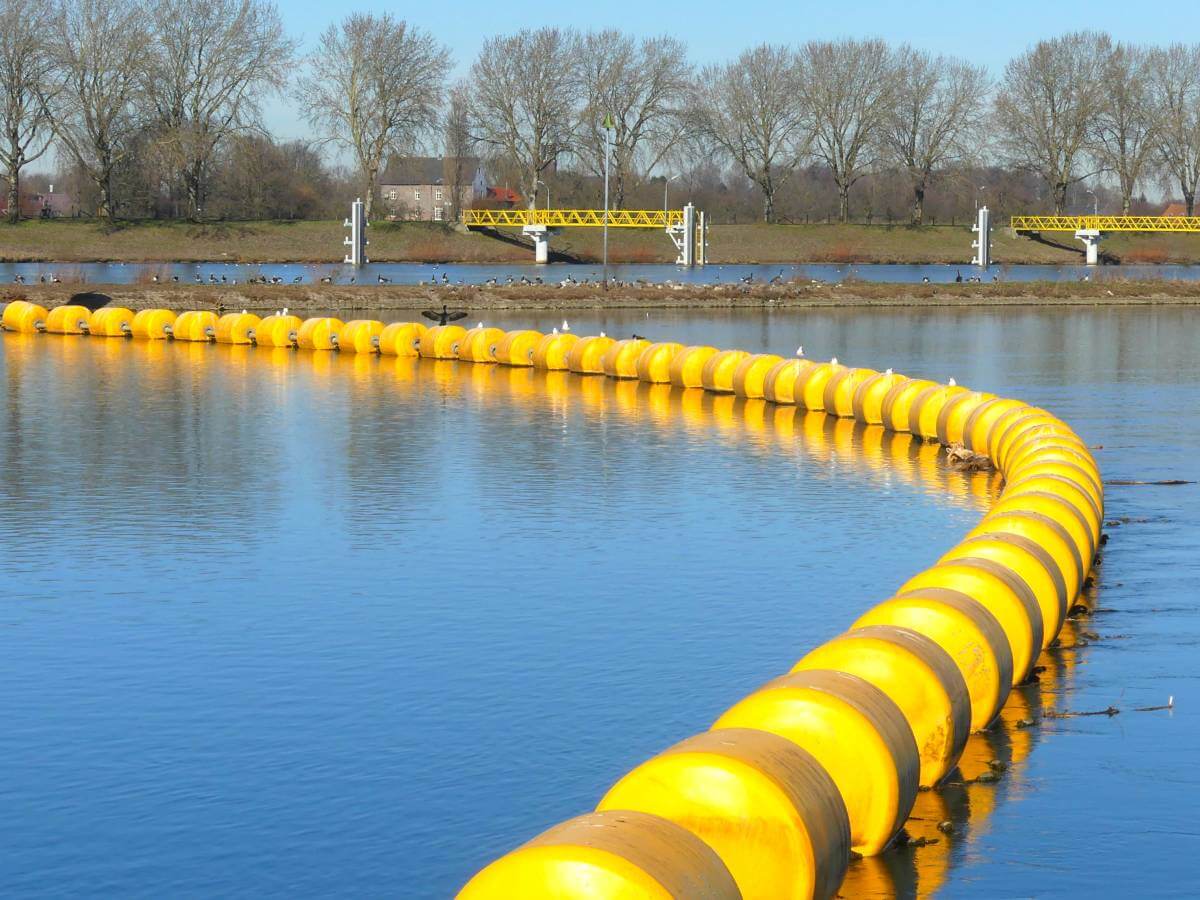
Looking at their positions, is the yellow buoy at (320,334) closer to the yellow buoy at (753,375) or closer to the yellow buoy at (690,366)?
the yellow buoy at (690,366)

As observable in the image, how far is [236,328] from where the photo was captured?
54344mm

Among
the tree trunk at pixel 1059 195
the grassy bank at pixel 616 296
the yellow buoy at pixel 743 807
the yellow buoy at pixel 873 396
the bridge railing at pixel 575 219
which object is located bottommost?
the yellow buoy at pixel 743 807

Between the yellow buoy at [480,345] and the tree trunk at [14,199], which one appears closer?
the yellow buoy at [480,345]

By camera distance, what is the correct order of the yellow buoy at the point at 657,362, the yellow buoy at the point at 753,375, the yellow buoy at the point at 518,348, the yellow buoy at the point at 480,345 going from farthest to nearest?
the yellow buoy at the point at 480,345 < the yellow buoy at the point at 518,348 < the yellow buoy at the point at 657,362 < the yellow buoy at the point at 753,375

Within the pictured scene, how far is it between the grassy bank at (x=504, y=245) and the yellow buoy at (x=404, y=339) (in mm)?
69887

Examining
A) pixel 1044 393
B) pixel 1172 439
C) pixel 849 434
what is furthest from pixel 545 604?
pixel 1044 393

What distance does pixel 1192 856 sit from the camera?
12.6 metres

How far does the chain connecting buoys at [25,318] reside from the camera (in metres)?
57.7

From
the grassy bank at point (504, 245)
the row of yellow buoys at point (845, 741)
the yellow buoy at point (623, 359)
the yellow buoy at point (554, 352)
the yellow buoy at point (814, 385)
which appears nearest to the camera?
the row of yellow buoys at point (845, 741)

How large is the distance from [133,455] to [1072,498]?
16555 mm

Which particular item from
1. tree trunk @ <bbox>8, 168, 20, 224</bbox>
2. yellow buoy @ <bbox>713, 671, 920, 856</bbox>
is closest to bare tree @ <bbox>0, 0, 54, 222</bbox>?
tree trunk @ <bbox>8, 168, 20, 224</bbox>

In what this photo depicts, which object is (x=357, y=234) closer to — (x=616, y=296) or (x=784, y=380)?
(x=616, y=296)

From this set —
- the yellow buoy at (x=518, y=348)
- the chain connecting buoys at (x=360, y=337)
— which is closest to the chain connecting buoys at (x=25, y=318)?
the chain connecting buoys at (x=360, y=337)

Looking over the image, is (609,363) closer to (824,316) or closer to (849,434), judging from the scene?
(849,434)
